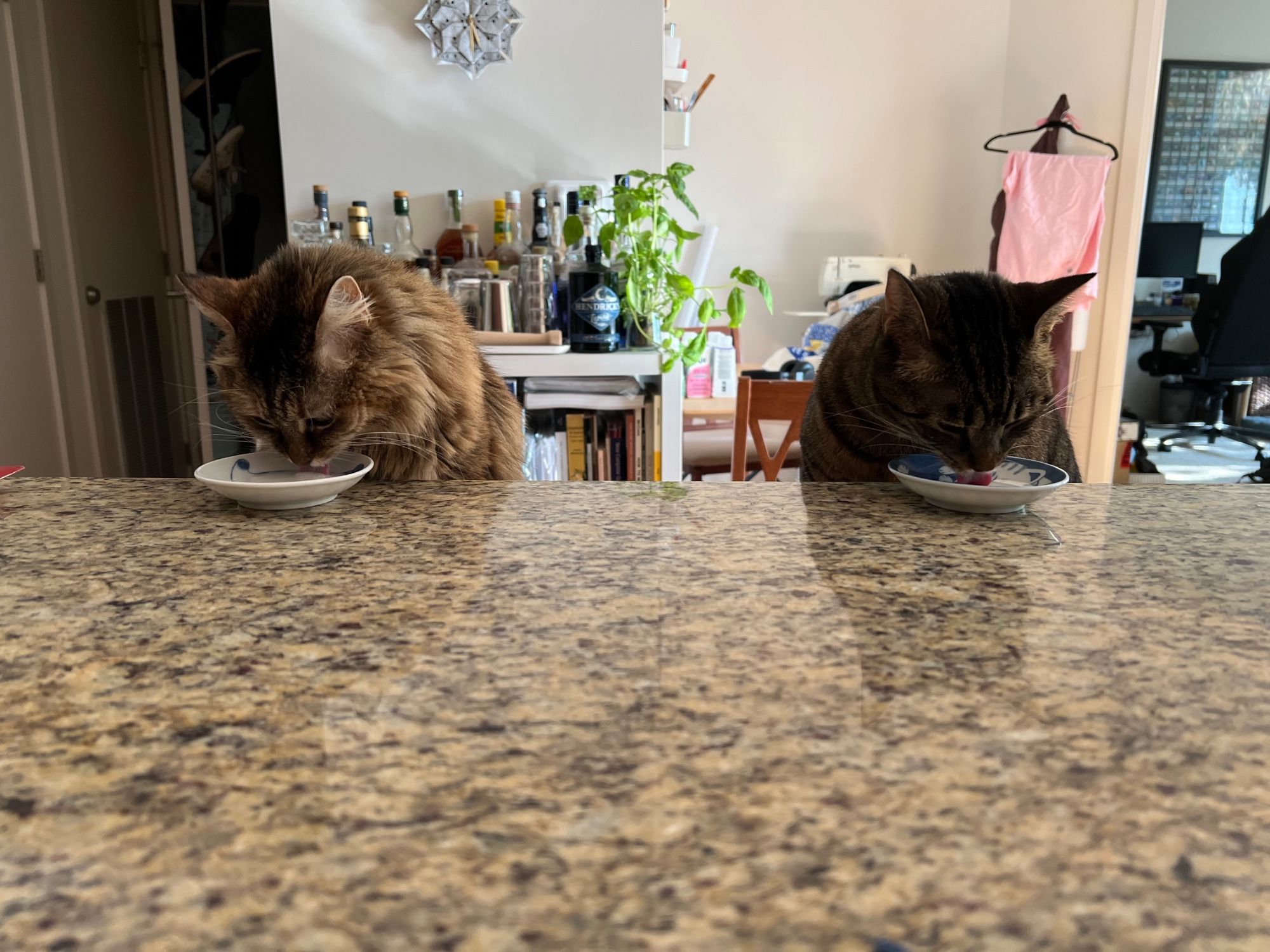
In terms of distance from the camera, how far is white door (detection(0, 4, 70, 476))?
2816 mm

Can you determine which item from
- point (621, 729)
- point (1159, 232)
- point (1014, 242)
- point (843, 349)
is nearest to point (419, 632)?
point (621, 729)

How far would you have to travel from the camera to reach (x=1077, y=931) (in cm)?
36

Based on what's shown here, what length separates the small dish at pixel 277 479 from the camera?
934mm

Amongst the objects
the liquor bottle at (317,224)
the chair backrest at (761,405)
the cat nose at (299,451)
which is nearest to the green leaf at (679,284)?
the chair backrest at (761,405)

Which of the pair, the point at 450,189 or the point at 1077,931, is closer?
the point at 1077,931

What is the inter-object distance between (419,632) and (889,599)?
387 mm

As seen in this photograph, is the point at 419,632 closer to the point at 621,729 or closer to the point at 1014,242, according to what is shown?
the point at 621,729

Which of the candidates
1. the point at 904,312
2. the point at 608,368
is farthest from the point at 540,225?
the point at 904,312

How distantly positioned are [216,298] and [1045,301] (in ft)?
3.40

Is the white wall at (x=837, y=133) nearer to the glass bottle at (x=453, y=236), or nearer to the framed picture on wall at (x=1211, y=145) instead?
the framed picture on wall at (x=1211, y=145)

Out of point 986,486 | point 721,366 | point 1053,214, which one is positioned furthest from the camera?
point 1053,214

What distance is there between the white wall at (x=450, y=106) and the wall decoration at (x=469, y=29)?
32mm

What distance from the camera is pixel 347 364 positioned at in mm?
1096

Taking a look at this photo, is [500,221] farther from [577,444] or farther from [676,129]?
[676,129]
